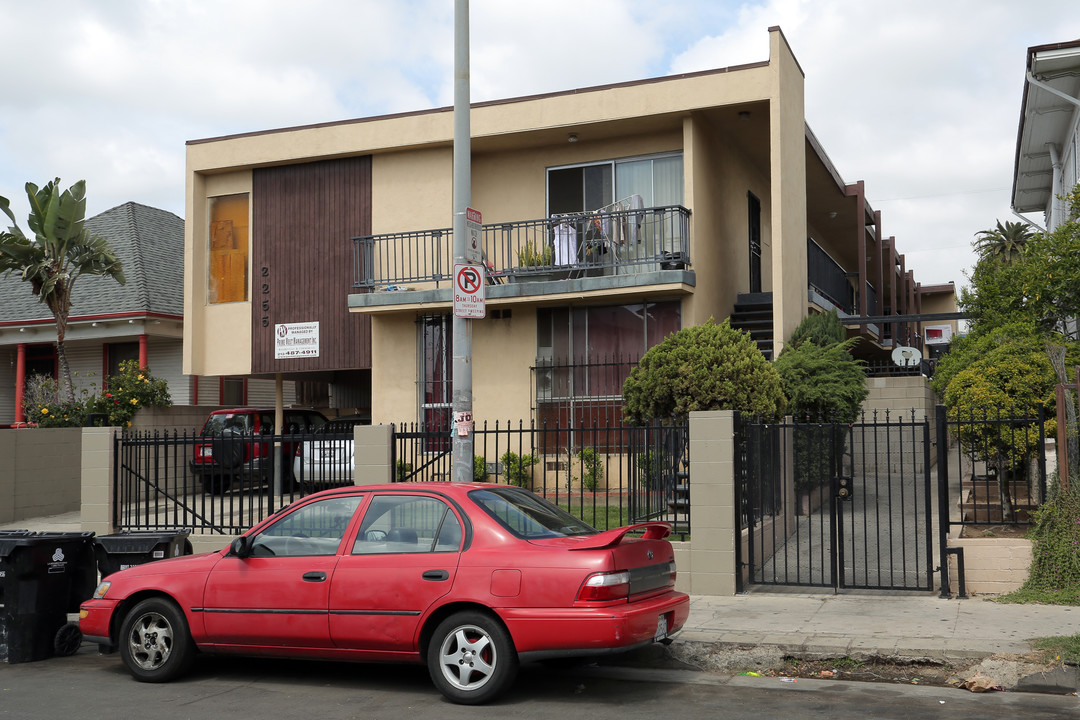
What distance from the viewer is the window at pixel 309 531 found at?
284 inches

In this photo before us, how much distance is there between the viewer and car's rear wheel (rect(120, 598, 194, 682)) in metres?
7.34

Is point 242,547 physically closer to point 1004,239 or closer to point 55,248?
point 55,248

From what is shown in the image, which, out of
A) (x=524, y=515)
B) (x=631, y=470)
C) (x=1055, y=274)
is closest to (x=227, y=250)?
(x=631, y=470)

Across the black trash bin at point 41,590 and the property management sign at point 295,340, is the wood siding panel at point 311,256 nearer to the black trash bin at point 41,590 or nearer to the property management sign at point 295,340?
the property management sign at point 295,340

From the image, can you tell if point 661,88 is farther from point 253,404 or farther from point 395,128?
point 253,404

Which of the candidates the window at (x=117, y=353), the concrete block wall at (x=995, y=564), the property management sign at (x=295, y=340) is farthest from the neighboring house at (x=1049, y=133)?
the window at (x=117, y=353)

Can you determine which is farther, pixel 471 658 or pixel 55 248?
pixel 55 248

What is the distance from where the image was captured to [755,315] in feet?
60.4

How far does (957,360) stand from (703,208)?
15.5 ft

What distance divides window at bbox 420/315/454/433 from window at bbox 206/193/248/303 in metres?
4.30

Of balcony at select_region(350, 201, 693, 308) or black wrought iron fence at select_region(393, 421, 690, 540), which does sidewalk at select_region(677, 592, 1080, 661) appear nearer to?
black wrought iron fence at select_region(393, 421, 690, 540)

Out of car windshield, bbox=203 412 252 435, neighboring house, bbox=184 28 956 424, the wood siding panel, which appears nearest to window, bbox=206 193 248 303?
neighboring house, bbox=184 28 956 424

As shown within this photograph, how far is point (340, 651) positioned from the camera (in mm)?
6949

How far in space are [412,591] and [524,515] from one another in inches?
38.7
